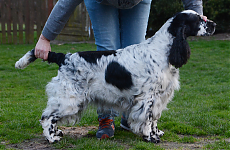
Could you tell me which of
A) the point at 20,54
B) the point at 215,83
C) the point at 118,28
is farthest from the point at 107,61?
the point at 20,54

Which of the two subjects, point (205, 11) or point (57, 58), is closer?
point (57, 58)

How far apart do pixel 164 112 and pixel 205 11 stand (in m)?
9.84

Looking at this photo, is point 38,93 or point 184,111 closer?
point 184,111

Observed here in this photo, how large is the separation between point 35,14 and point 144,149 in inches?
454

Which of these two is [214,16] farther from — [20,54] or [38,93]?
[38,93]

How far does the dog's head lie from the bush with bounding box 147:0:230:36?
33.1ft

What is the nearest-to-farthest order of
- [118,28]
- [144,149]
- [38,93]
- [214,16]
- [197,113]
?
[144,149] < [118,28] < [197,113] < [38,93] < [214,16]

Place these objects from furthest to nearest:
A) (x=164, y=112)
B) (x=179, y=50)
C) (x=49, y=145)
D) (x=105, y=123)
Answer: (x=164, y=112) → (x=105, y=123) → (x=49, y=145) → (x=179, y=50)

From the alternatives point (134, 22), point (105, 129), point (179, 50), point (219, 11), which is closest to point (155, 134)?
point (105, 129)

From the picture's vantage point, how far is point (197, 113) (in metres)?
4.55

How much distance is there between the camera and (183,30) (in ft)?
10.3

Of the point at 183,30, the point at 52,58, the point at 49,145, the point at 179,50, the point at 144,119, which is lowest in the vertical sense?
the point at 49,145

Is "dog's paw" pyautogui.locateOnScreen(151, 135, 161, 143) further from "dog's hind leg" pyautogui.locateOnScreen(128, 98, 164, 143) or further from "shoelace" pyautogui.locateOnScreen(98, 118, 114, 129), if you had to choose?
"shoelace" pyautogui.locateOnScreen(98, 118, 114, 129)

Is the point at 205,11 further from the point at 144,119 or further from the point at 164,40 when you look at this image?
the point at 144,119
